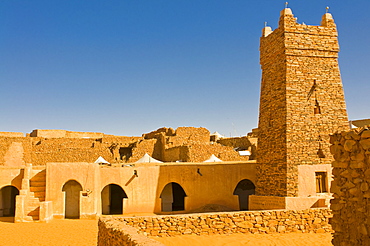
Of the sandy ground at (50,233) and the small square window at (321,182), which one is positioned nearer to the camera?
the sandy ground at (50,233)

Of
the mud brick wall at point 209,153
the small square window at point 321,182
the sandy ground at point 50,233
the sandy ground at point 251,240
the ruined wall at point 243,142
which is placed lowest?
the sandy ground at point 50,233

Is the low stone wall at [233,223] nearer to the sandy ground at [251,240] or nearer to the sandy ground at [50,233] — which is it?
the sandy ground at [251,240]

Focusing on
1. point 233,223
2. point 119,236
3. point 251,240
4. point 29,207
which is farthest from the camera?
point 29,207

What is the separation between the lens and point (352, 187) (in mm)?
5930

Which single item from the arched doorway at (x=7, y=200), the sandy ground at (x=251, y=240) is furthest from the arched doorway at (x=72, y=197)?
the sandy ground at (x=251, y=240)

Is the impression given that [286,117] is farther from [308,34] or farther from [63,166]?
[63,166]

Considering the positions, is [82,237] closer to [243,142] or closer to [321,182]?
[321,182]

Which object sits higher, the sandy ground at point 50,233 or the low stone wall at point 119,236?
the low stone wall at point 119,236

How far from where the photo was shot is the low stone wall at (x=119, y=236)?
691cm

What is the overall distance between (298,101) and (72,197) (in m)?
12.2

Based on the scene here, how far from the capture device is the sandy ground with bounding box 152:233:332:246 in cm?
1051

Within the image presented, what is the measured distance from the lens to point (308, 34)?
16.6m


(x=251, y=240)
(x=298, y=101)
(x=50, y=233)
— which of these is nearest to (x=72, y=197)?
(x=50, y=233)

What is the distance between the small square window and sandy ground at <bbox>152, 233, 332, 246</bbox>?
15.0 ft
